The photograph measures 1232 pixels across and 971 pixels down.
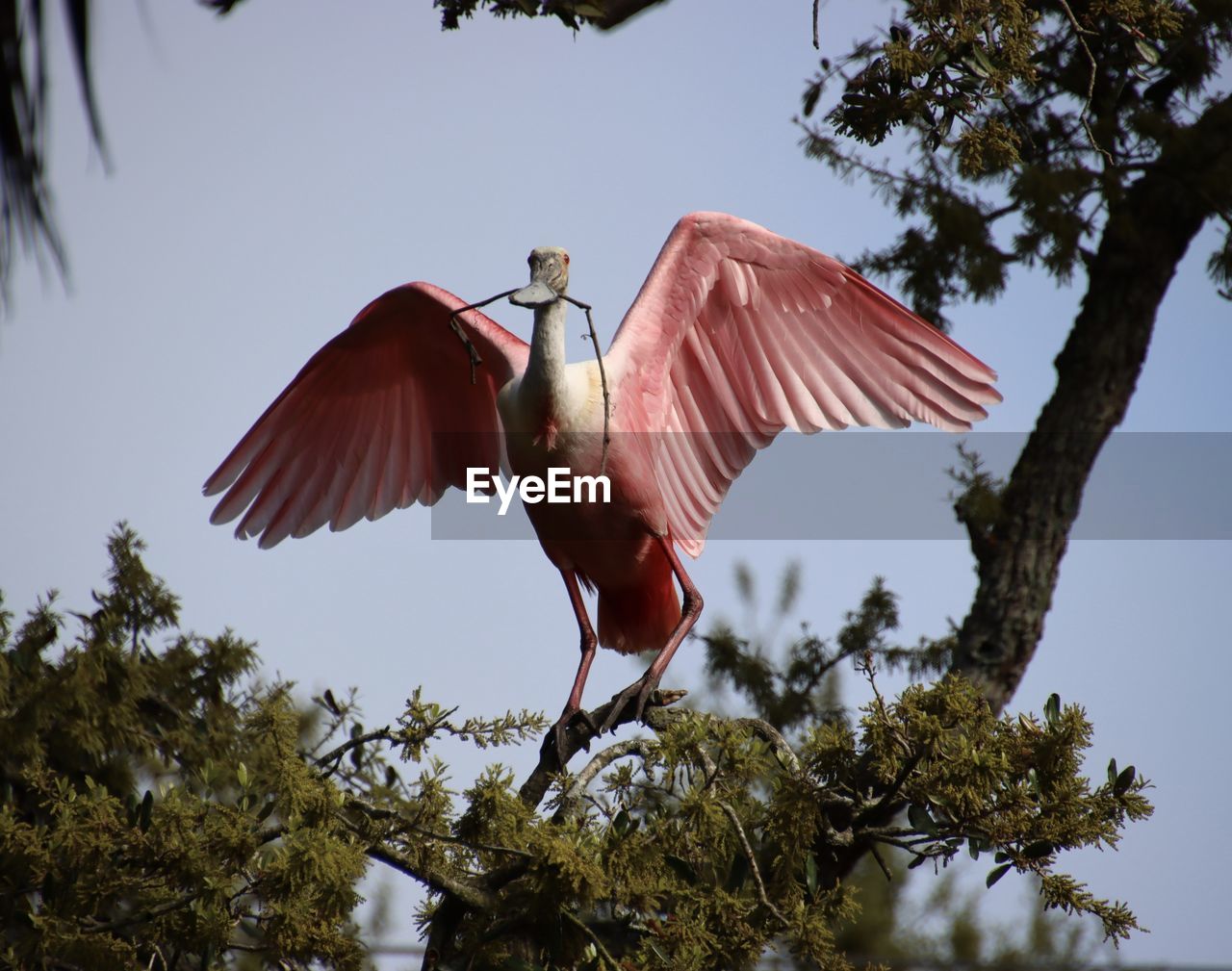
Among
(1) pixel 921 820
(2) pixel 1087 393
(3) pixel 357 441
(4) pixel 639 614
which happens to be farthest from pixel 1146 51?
(3) pixel 357 441

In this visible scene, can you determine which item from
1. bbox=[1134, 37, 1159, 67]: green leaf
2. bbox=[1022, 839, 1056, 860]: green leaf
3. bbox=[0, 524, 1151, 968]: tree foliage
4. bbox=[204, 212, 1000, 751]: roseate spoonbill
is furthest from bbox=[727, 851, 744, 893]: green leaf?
bbox=[1134, 37, 1159, 67]: green leaf

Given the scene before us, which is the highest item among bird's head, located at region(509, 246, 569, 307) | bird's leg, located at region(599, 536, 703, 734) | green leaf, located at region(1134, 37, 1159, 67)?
green leaf, located at region(1134, 37, 1159, 67)

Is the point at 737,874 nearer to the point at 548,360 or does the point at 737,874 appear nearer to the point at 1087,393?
the point at 548,360

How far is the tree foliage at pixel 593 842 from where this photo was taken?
2920 millimetres

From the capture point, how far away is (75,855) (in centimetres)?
312

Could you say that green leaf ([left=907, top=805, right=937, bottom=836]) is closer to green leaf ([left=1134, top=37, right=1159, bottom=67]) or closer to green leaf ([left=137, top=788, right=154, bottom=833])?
green leaf ([left=137, top=788, right=154, bottom=833])

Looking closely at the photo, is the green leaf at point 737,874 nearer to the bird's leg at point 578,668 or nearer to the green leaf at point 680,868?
the green leaf at point 680,868

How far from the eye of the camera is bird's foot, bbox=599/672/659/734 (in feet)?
14.1

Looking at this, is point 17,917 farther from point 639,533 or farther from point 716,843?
point 639,533

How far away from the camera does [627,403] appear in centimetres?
474

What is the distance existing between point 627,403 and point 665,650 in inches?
31.8

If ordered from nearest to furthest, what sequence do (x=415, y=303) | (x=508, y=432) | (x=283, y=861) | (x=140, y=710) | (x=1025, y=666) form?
(x=283, y=861) < (x=508, y=432) < (x=140, y=710) < (x=415, y=303) < (x=1025, y=666)

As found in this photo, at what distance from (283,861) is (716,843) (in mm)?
874

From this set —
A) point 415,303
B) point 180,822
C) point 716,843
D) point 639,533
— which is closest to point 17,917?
point 180,822
